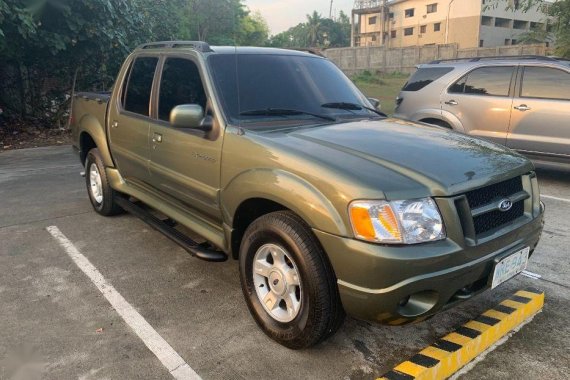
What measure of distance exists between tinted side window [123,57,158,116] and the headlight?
257 cm

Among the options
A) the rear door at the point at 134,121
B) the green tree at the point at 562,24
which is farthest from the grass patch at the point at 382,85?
the rear door at the point at 134,121

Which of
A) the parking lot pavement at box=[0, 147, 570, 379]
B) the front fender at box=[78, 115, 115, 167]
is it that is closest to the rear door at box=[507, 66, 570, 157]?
the parking lot pavement at box=[0, 147, 570, 379]

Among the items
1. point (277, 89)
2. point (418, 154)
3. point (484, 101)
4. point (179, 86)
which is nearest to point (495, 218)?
point (418, 154)

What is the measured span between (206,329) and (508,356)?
1855 millimetres

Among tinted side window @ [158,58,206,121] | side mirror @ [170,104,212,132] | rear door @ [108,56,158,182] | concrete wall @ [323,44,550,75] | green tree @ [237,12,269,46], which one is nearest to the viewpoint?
side mirror @ [170,104,212,132]

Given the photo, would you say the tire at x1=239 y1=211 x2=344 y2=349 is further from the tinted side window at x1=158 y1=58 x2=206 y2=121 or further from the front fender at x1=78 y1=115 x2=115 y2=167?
the front fender at x1=78 y1=115 x2=115 y2=167

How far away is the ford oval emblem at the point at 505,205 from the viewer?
273 centimetres

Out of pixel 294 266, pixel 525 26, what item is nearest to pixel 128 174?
pixel 294 266

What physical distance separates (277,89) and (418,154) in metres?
1.28

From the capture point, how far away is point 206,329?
10.4 feet

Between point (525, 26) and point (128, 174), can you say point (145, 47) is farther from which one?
point (525, 26)

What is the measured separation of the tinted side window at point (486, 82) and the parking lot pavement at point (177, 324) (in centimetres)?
299

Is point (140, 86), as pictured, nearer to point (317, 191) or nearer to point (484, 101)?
point (317, 191)

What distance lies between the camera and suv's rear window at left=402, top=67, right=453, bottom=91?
796 cm
